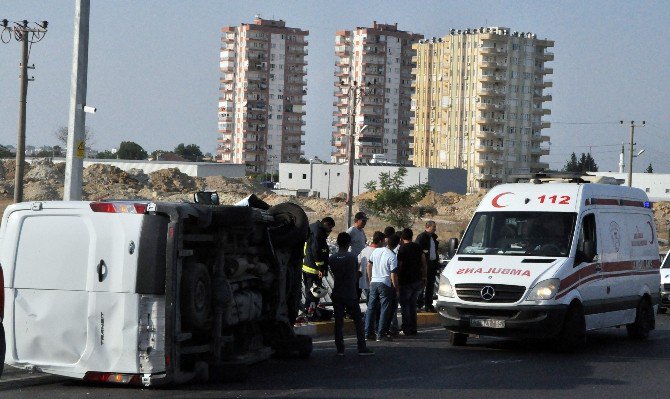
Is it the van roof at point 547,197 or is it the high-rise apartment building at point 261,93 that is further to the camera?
the high-rise apartment building at point 261,93

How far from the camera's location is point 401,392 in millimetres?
12094

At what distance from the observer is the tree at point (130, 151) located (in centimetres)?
18338

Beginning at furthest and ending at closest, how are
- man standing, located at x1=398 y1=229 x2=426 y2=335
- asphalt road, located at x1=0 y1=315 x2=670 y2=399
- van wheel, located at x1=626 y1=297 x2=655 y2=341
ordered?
van wheel, located at x1=626 y1=297 x2=655 y2=341 < man standing, located at x1=398 y1=229 x2=426 y2=335 < asphalt road, located at x1=0 y1=315 x2=670 y2=399

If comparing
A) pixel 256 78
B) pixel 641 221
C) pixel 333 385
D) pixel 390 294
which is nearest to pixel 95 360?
pixel 333 385

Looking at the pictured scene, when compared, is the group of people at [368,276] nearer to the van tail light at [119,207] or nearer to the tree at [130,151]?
the van tail light at [119,207]

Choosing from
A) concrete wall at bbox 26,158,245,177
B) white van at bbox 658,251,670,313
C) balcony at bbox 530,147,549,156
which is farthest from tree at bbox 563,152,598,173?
white van at bbox 658,251,670,313

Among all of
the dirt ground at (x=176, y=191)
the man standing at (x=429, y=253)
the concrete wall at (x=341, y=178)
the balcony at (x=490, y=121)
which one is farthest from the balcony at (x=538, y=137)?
the man standing at (x=429, y=253)

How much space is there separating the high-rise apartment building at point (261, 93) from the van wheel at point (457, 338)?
560ft

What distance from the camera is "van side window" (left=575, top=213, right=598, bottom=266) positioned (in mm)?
16750

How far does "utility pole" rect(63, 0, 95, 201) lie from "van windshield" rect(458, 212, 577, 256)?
632cm

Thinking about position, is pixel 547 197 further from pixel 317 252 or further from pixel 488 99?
pixel 488 99

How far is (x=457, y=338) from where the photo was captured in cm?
1738

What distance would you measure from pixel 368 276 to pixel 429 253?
3.65 m

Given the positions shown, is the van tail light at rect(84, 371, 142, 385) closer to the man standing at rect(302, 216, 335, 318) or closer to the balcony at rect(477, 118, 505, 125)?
the man standing at rect(302, 216, 335, 318)
